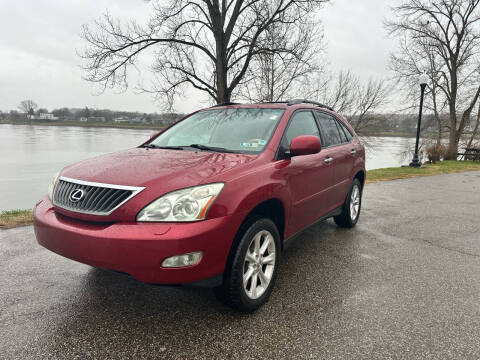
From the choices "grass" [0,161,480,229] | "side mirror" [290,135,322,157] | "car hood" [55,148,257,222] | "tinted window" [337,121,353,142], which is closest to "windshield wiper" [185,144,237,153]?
"car hood" [55,148,257,222]

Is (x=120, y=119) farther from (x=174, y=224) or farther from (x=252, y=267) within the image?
(x=174, y=224)

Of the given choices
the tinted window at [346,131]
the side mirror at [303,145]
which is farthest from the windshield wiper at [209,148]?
the tinted window at [346,131]

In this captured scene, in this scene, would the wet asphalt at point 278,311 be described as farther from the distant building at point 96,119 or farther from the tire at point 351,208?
the distant building at point 96,119

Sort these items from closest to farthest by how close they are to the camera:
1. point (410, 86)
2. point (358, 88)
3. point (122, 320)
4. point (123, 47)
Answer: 1. point (122, 320)
2. point (123, 47)
3. point (358, 88)
4. point (410, 86)

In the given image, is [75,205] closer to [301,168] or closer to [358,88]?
[301,168]

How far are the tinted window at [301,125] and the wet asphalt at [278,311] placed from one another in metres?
1.42

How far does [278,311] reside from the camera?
271 cm

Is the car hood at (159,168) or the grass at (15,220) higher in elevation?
the car hood at (159,168)

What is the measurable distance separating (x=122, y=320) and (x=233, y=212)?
119 centimetres

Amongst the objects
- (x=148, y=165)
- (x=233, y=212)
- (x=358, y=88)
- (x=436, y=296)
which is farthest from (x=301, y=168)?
(x=358, y=88)

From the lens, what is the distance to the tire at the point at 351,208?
479 cm

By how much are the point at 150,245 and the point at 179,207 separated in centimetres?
30

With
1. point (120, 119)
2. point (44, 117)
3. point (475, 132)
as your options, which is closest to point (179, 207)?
point (475, 132)

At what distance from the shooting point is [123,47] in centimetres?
1283
